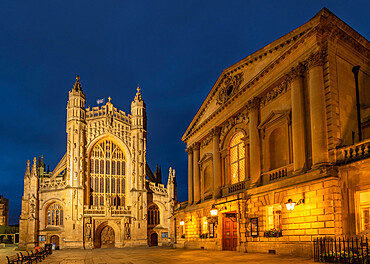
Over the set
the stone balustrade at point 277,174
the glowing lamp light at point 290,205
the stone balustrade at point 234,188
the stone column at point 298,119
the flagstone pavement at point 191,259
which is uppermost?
the stone column at point 298,119

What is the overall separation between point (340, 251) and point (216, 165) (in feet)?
54.3

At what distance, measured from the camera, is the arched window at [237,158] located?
27.7 metres

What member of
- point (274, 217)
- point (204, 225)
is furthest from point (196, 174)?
point (274, 217)

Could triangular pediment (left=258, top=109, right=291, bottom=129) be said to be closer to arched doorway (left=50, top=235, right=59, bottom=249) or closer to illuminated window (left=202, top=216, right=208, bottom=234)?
illuminated window (left=202, top=216, right=208, bottom=234)

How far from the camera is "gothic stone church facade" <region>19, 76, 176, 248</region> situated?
50.2 metres

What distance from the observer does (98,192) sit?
54312mm

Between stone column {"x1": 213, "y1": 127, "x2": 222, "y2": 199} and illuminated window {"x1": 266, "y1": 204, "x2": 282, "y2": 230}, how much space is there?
8.27 m

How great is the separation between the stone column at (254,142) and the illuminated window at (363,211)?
8.08 m

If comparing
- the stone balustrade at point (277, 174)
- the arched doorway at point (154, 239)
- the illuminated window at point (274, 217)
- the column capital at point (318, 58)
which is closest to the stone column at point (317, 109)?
the column capital at point (318, 58)

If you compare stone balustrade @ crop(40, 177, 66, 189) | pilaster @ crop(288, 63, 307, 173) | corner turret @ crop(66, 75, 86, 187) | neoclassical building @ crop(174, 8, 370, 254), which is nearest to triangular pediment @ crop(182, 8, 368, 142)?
neoclassical building @ crop(174, 8, 370, 254)

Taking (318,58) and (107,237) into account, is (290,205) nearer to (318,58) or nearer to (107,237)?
(318,58)

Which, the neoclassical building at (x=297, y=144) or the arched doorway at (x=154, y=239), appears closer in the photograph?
the neoclassical building at (x=297, y=144)

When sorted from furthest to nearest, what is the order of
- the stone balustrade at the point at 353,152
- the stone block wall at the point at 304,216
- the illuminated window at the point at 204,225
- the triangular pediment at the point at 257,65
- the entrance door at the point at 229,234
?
the illuminated window at the point at 204,225 → the entrance door at the point at 229,234 → the triangular pediment at the point at 257,65 → the stone block wall at the point at 304,216 → the stone balustrade at the point at 353,152

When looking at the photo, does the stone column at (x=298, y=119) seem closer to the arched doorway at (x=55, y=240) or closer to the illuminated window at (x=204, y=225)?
the illuminated window at (x=204, y=225)
